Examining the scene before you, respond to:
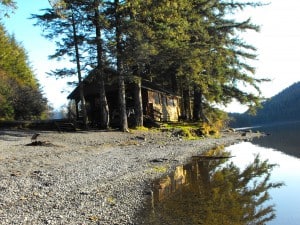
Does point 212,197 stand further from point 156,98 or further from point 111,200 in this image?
point 156,98

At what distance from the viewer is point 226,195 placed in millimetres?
12977

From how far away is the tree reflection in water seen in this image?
34.6 feet

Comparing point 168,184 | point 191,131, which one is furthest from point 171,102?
point 168,184

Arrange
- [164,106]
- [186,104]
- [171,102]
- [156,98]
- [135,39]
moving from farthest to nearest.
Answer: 1. [186,104]
2. [171,102]
3. [164,106]
4. [156,98]
5. [135,39]

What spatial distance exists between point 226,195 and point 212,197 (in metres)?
0.51

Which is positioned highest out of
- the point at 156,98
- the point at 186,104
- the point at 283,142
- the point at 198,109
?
the point at 156,98

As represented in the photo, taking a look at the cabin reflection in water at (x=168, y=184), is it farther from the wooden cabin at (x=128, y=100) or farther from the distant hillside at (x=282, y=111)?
the distant hillside at (x=282, y=111)

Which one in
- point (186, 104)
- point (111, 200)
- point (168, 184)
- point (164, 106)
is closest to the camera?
point (111, 200)

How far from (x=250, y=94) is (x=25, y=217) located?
3905cm

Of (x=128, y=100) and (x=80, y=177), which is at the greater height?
(x=128, y=100)

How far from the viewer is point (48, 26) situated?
3312cm

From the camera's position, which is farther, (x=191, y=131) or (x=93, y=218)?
(x=191, y=131)

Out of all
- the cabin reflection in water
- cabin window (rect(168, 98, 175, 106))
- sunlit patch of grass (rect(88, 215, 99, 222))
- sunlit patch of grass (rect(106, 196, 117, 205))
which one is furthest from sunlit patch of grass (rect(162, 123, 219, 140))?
sunlit patch of grass (rect(88, 215, 99, 222))

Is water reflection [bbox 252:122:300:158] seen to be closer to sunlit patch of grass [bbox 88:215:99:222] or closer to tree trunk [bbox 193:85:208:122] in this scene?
tree trunk [bbox 193:85:208:122]
